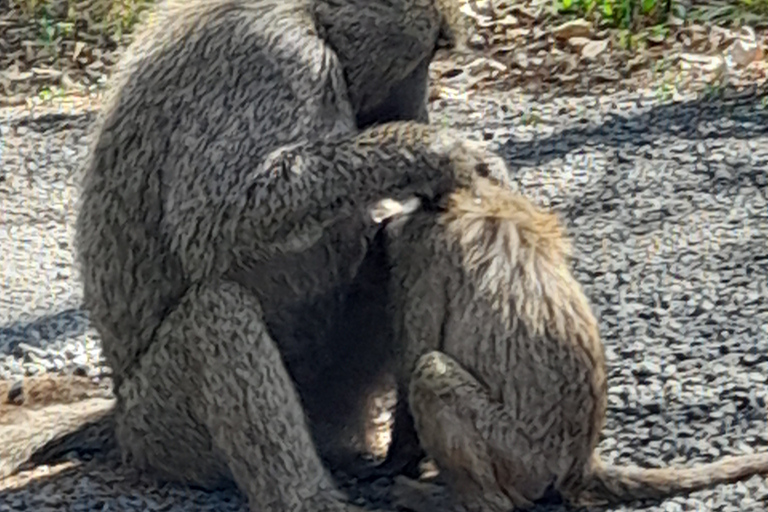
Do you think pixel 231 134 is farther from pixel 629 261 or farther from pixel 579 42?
pixel 579 42

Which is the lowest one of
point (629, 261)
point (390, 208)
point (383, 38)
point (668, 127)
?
point (668, 127)

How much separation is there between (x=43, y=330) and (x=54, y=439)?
51.1 inches

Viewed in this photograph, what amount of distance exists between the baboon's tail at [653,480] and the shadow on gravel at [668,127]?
3299 millimetres

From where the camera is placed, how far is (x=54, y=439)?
17.5 ft

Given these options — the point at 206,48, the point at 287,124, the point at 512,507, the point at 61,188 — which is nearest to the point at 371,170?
the point at 287,124

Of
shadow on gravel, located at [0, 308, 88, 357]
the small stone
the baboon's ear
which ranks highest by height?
the baboon's ear

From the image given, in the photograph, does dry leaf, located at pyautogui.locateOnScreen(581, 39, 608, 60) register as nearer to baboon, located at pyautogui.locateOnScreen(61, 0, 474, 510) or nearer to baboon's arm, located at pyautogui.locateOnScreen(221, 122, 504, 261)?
baboon, located at pyautogui.locateOnScreen(61, 0, 474, 510)

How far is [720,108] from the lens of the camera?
8.41 metres

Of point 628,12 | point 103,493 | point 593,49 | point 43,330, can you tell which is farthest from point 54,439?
point 628,12

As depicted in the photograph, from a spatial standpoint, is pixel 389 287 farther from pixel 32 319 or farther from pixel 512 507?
pixel 32 319

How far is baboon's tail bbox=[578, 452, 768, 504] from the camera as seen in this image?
4836 mm

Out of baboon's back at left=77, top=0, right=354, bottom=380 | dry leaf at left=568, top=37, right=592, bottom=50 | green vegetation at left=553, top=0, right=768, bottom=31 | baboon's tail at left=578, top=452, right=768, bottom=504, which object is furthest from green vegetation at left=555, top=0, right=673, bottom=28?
baboon's tail at left=578, top=452, right=768, bottom=504

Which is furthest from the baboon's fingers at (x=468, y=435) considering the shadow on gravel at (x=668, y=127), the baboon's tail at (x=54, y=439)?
the shadow on gravel at (x=668, y=127)

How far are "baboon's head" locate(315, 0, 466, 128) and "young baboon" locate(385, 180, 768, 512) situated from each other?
17.3 inches
